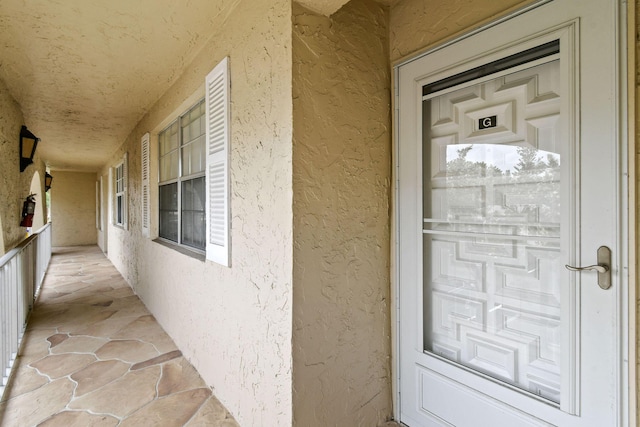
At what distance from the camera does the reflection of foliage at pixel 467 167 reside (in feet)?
5.11

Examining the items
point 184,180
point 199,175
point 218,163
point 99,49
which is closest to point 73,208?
point 184,180

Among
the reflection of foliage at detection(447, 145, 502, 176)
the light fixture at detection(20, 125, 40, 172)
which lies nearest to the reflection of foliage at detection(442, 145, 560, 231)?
the reflection of foliage at detection(447, 145, 502, 176)

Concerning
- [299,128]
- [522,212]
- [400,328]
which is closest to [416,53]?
[299,128]

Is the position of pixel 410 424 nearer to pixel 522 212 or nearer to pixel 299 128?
pixel 522 212

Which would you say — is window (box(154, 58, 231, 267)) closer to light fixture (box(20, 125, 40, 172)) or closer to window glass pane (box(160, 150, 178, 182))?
window glass pane (box(160, 150, 178, 182))

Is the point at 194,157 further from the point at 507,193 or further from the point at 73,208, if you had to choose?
the point at 73,208

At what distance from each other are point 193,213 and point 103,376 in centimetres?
151

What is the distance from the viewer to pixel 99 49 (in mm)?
2471

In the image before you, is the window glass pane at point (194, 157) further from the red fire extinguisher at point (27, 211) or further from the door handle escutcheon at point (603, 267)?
the door handle escutcheon at point (603, 267)

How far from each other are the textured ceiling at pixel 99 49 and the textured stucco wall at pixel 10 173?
0.17 meters

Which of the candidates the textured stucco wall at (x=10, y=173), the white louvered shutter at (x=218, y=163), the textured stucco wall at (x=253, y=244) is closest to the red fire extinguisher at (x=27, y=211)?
the textured stucco wall at (x=10, y=173)

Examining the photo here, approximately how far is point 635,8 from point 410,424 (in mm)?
2160

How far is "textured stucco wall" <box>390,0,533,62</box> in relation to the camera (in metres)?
1.48

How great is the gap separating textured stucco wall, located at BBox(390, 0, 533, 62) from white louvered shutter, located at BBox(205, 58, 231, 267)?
1104 mm
